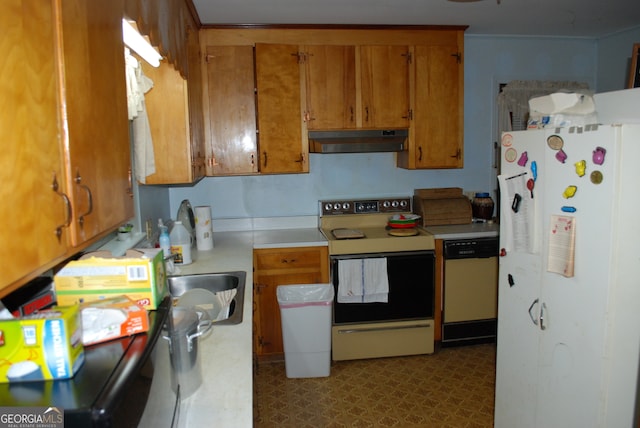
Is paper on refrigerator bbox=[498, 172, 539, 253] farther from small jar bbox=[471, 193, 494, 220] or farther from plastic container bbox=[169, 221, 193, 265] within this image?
plastic container bbox=[169, 221, 193, 265]

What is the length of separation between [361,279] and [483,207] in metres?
1.28

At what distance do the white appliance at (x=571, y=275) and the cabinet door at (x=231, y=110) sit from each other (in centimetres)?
185

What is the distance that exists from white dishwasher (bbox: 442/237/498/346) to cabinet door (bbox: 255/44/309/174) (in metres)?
1.30

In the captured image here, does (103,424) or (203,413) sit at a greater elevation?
(103,424)

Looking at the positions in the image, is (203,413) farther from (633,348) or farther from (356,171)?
(356,171)

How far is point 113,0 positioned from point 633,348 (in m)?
2.18

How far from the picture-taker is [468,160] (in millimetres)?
4078

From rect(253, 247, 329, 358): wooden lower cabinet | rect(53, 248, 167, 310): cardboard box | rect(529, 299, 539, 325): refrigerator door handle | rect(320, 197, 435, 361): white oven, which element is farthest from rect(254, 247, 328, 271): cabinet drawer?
rect(53, 248, 167, 310): cardboard box

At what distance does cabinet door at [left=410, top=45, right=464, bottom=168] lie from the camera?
359 cm

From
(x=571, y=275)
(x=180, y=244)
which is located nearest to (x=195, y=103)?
(x=180, y=244)

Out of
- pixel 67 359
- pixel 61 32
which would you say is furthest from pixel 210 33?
pixel 67 359

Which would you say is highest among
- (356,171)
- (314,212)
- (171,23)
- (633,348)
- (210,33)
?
(210,33)

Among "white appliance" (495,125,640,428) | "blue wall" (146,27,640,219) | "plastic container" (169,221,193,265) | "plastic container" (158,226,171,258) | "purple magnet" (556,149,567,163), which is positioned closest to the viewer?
"white appliance" (495,125,640,428)

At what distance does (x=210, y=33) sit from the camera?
3.35m
